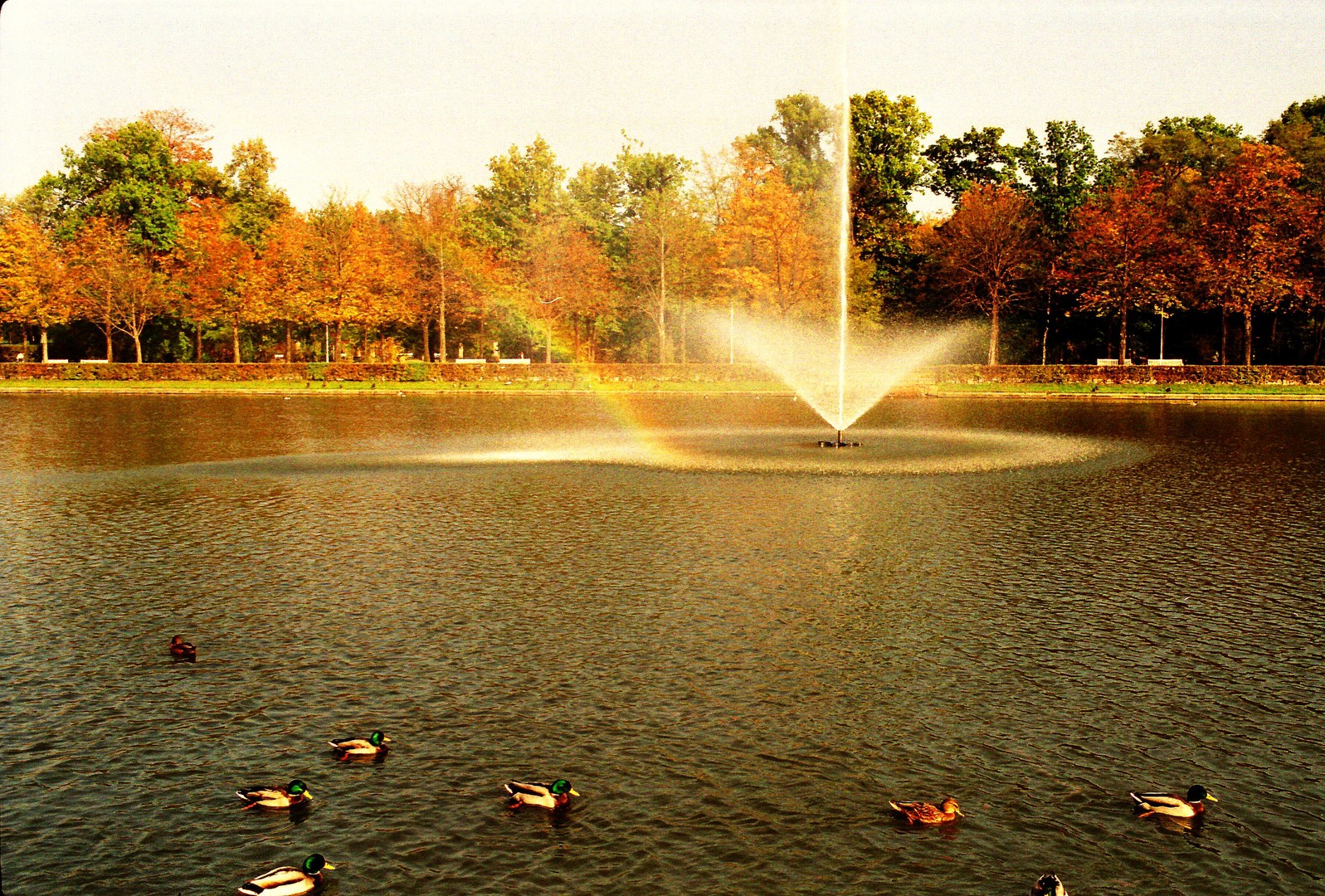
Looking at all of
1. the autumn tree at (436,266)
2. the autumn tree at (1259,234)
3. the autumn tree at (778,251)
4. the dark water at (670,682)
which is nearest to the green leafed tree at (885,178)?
the autumn tree at (778,251)

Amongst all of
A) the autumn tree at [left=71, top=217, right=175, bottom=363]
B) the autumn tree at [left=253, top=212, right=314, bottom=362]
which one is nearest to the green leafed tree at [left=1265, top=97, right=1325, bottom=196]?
the autumn tree at [left=253, top=212, right=314, bottom=362]

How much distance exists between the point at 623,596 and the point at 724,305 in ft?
286

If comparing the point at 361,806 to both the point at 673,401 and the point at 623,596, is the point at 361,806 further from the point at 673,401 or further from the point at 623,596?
the point at 673,401

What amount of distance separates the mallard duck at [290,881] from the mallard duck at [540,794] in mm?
2096

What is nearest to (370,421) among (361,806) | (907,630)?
(907,630)

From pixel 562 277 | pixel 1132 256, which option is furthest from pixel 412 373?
pixel 1132 256

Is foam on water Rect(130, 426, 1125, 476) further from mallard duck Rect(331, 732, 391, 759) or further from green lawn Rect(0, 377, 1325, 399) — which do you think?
green lawn Rect(0, 377, 1325, 399)

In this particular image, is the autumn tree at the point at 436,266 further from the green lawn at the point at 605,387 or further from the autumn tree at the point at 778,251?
the autumn tree at the point at 778,251

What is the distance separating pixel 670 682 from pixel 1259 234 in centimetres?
8363

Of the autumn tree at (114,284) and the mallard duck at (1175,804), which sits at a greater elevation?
the autumn tree at (114,284)

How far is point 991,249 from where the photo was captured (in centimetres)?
9812

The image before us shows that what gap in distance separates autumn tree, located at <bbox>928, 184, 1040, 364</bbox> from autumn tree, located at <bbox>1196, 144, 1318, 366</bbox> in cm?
1615

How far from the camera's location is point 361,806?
11.7m

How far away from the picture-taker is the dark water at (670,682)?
1077cm
